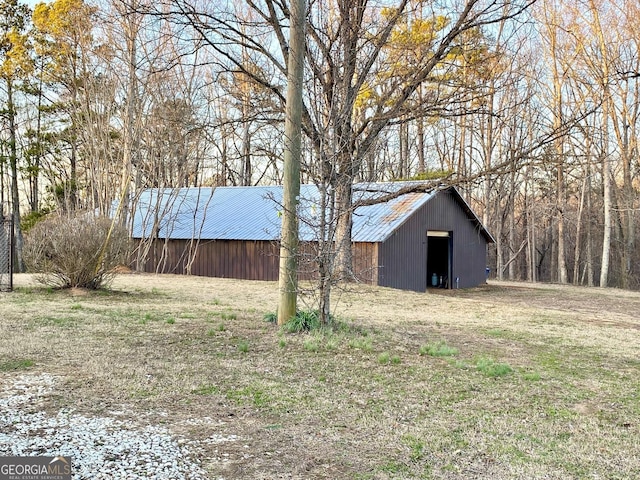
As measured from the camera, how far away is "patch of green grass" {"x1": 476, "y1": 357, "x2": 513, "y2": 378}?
17.6 feet

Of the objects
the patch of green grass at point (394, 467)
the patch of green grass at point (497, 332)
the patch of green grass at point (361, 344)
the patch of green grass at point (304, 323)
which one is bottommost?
the patch of green grass at point (394, 467)

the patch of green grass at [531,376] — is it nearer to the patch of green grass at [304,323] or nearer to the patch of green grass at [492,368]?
the patch of green grass at [492,368]

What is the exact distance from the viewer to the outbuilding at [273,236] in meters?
17.7

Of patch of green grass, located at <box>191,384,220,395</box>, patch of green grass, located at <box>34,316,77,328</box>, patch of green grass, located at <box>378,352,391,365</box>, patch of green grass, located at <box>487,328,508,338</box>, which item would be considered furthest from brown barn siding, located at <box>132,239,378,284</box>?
patch of green grass, located at <box>191,384,220,395</box>

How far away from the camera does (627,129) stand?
25953mm

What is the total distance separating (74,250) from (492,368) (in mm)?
8640

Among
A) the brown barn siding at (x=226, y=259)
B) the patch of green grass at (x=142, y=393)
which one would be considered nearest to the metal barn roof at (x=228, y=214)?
the brown barn siding at (x=226, y=259)

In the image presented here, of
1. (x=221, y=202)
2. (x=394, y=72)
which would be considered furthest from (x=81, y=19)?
(x=394, y=72)

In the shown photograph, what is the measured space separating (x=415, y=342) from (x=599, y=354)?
2248mm

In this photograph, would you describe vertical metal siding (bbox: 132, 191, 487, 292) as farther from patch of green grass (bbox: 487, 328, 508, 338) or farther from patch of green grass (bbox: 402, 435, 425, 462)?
patch of green grass (bbox: 402, 435, 425, 462)

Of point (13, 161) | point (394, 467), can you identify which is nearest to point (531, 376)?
point (394, 467)

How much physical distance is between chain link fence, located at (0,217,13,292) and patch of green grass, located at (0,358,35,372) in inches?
275

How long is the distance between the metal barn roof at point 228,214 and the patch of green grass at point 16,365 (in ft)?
40.7

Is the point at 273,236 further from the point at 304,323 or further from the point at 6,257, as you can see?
the point at 304,323
